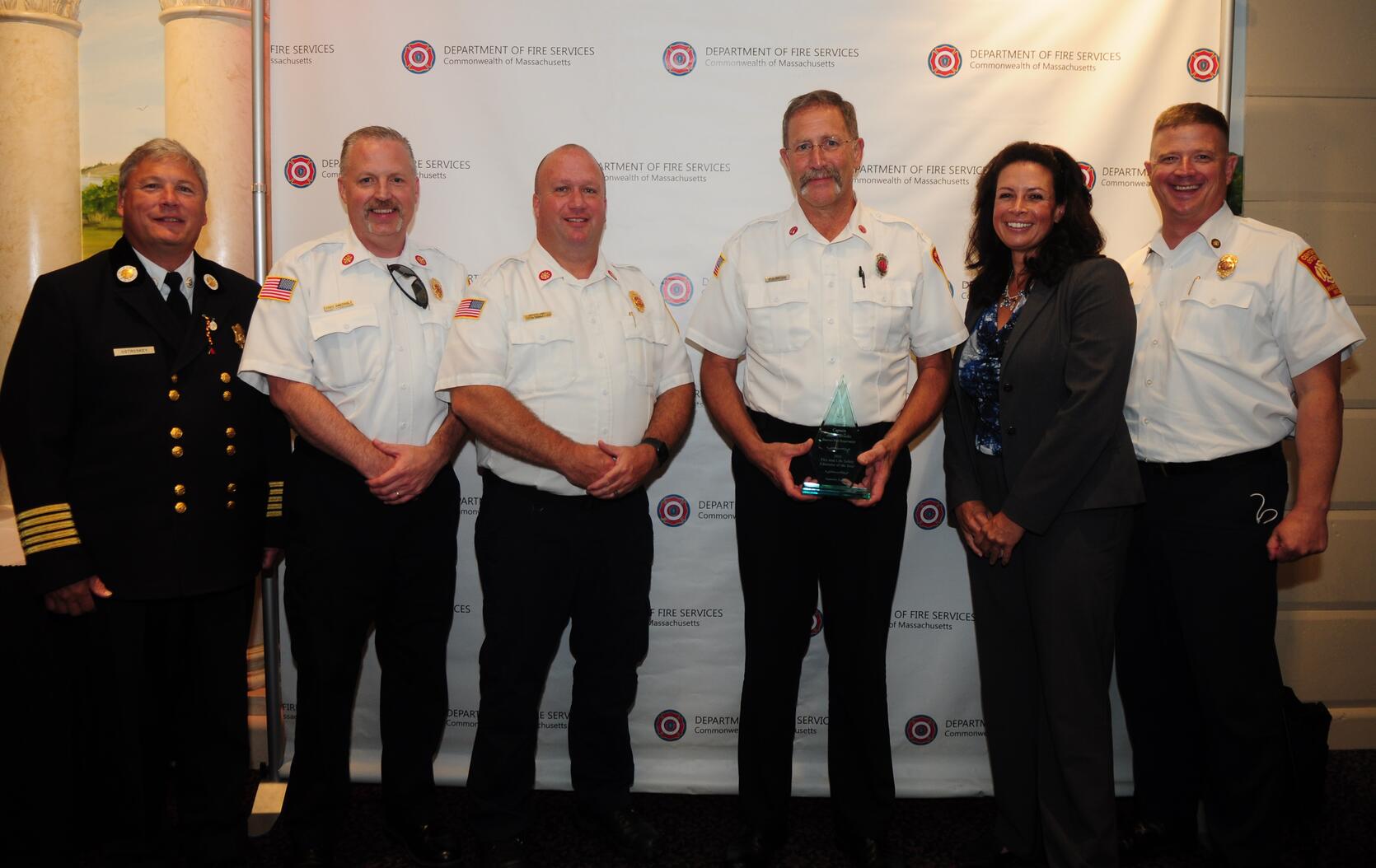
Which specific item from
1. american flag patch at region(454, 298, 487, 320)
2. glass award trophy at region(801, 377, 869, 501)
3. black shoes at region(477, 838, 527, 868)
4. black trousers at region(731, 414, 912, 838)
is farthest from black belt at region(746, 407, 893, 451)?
black shoes at region(477, 838, 527, 868)

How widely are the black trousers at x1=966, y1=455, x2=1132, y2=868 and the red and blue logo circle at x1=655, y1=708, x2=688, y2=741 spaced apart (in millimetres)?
1246

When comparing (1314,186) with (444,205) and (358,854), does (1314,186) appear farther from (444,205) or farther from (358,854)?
(358,854)

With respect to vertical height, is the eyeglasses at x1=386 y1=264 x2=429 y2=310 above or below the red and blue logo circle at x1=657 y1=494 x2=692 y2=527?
above

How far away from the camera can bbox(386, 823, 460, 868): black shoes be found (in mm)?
2691

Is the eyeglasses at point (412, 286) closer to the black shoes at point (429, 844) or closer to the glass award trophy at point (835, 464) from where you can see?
the glass award trophy at point (835, 464)

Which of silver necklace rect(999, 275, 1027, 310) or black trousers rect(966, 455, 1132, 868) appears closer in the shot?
black trousers rect(966, 455, 1132, 868)

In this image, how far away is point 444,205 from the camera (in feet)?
10.6

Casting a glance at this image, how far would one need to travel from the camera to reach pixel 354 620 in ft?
8.45

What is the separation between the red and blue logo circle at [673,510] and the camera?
3.32 m

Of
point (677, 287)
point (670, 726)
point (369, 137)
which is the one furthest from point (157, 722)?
point (677, 287)

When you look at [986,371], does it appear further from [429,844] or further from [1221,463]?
[429,844]

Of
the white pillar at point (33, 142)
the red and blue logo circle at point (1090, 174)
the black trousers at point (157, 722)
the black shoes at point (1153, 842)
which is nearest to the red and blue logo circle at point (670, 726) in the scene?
the black trousers at point (157, 722)

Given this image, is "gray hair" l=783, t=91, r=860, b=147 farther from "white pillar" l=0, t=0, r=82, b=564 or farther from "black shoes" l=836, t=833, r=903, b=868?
"white pillar" l=0, t=0, r=82, b=564

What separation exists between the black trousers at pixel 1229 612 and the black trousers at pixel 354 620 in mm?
2188
